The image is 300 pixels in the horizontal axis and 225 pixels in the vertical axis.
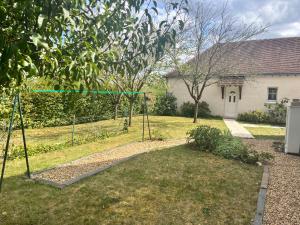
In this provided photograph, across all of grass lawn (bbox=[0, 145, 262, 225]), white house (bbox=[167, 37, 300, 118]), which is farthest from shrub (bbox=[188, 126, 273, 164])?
white house (bbox=[167, 37, 300, 118])

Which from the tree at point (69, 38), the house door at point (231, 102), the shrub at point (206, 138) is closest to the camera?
the tree at point (69, 38)

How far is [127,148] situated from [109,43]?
687cm

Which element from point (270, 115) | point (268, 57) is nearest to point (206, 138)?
point (270, 115)

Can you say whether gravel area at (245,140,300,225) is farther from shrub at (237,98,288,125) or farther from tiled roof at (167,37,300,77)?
tiled roof at (167,37,300,77)

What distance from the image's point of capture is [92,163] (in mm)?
6926

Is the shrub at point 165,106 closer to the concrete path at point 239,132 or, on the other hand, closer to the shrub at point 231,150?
the concrete path at point 239,132

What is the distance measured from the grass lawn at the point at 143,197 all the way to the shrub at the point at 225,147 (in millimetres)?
806

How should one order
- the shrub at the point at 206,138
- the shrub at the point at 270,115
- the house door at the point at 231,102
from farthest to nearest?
1. the house door at the point at 231,102
2. the shrub at the point at 270,115
3. the shrub at the point at 206,138

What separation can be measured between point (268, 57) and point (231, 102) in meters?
4.62

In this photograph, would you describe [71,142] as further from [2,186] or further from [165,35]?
[165,35]

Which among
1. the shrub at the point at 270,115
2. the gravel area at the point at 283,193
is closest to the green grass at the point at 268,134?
the gravel area at the point at 283,193

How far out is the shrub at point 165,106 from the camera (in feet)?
74.2

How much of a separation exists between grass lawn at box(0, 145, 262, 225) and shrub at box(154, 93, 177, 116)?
16.0 m

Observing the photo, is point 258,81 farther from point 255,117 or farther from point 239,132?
point 239,132
